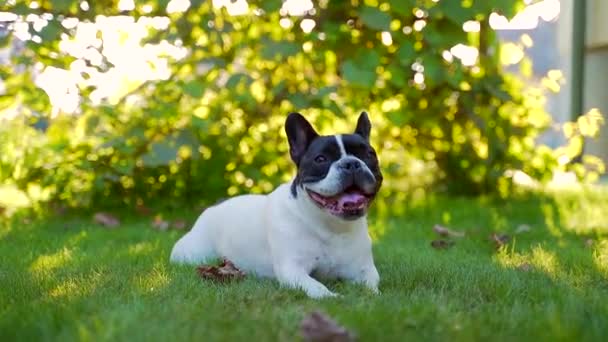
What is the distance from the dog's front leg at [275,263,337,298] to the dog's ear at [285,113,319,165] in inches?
20.8

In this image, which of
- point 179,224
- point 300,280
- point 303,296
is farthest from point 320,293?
point 179,224

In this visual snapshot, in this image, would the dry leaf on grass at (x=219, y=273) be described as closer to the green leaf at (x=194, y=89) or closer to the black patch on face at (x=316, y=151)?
the black patch on face at (x=316, y=151)

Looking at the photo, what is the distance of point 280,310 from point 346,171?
80cm

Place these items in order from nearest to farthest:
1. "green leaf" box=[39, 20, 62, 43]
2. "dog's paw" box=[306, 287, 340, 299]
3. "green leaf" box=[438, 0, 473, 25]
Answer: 1. "dog's paw" box=[306, 287, 340, 299]
2. "green leaf" box=[39, 20, 62, 43]
3. "green leaf" box=[438, 0, 473, 25]

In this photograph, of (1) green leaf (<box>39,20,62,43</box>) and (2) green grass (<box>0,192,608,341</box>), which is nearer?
(2) green grass (<box>0,192,608,341</box>)

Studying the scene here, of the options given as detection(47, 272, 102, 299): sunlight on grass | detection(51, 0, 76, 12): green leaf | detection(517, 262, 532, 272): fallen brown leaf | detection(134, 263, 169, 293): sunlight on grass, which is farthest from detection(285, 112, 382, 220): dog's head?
detection(51, 0, 76, 12): green leaf

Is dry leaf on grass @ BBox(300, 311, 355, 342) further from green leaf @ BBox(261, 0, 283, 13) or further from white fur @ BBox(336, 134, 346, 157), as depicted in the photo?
green leaf @ BBox(261, 0, 283, 13)

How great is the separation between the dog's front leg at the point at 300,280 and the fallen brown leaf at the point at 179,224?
2328 millimetres

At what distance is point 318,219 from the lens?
3.31m

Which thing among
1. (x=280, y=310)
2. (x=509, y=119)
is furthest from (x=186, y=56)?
(x=280, y=310)

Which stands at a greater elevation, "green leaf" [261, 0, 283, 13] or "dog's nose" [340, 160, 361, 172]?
"green leaf" [261, 0, 283, 13]

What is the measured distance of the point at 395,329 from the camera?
229cm

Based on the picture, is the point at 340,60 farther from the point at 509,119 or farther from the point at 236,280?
the point at 236,280

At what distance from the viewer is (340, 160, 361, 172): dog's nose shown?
3.16 meters
